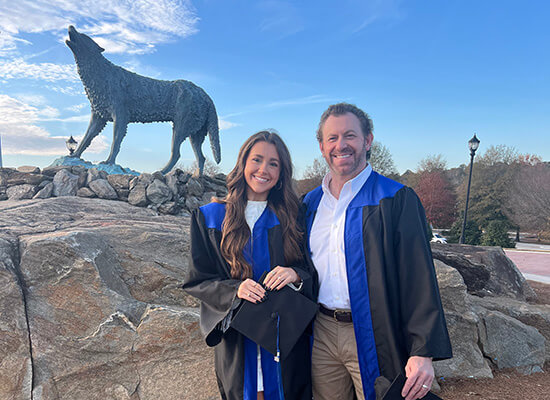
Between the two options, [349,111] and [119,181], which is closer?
A: [349,111]

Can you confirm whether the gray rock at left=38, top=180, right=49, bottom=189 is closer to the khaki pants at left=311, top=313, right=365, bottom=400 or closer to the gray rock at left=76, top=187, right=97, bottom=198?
the gray rock at left=76, top=187, right=97, bottom=198

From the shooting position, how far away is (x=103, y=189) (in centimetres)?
688

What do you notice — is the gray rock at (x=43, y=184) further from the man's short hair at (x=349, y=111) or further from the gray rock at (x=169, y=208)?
the man's short hair at (x=349, y=111)

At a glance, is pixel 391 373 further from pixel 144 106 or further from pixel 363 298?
pixel 144 106

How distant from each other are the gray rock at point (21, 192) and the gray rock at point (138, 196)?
5.87 feet

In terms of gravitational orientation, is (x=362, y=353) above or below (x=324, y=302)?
below

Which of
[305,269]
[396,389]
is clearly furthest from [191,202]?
[396,389]

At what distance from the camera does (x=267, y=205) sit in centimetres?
210

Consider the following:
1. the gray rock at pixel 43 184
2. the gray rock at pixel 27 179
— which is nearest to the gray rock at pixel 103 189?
the gray rock at pixel 43 184

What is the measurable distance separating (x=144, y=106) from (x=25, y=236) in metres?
5.92

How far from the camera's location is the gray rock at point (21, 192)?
268 inches

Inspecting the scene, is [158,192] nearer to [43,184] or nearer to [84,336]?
[43,184]

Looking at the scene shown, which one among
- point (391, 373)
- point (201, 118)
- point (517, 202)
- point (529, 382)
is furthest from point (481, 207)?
point (391, 373)

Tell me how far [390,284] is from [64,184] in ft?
22.2
